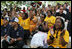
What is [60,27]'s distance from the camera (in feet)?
12.0

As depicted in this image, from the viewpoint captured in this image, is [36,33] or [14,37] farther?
[36,33]

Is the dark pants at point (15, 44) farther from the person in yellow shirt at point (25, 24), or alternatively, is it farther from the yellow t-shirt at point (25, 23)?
the yellow t-shirt at point (25, 23)

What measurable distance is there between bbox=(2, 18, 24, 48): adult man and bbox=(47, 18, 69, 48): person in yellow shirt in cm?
105

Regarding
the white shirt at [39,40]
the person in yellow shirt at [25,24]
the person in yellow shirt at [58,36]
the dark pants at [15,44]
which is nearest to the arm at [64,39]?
the person in yellow shirt at [58,36]

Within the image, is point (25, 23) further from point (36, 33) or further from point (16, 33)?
point (16, 33)

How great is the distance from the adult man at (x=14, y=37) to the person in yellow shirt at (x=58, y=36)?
3.45ft

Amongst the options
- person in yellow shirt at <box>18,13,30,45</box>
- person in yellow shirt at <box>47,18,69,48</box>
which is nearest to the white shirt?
person in yellow shirt at <box>47,18,69,48</box>

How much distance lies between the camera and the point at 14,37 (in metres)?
4.58

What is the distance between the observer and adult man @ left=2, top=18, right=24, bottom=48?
445 centimetres

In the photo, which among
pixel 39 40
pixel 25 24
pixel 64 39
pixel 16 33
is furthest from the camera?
pixel 25 24

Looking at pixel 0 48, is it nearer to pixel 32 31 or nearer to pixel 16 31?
pixel 16 31

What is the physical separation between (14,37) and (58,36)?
4.68 feet

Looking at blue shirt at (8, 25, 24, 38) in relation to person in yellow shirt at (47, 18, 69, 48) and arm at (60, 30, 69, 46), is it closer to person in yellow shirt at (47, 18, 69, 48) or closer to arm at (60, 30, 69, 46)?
person in yellow shirt at (47, 18, 69, 48)

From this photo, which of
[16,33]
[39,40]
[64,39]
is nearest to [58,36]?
[64,39]
